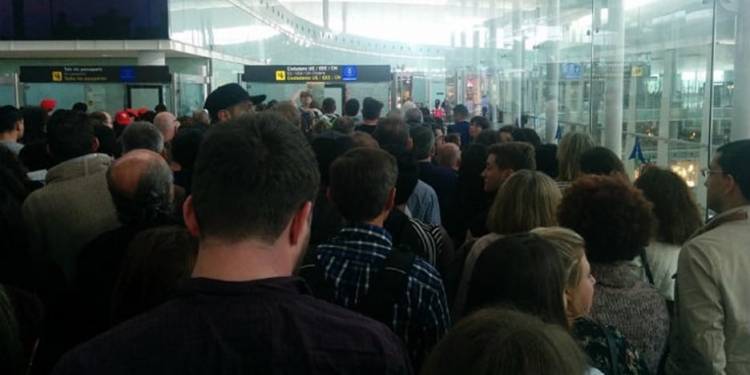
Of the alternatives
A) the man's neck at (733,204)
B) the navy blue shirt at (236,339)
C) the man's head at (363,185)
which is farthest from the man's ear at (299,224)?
the man's neck at (733,204)

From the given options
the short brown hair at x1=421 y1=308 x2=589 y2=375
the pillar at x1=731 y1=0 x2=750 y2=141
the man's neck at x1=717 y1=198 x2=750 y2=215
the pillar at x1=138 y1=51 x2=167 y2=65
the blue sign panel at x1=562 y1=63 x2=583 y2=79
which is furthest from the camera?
the pillar at x1=138 y1=51 x2=167 y2=65

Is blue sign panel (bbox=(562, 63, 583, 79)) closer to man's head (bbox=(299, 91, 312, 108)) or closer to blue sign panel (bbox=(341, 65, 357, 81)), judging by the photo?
man's head (bbox=(299, 91, 312, 108))

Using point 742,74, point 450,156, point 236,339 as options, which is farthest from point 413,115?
point 236,339

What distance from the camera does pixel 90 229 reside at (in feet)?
13.1

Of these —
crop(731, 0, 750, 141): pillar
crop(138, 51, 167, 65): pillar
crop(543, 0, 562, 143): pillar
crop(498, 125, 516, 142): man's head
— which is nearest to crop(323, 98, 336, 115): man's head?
crop(543, 0, 562, 143): pillar

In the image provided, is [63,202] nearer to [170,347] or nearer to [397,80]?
[170,347]

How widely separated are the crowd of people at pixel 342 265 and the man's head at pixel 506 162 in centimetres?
1

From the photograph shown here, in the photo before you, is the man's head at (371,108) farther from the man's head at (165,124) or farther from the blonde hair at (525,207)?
the blonde hair at (525,207)

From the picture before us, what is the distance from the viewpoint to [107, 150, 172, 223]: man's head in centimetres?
343

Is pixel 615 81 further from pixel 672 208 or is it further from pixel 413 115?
pixel 672 208

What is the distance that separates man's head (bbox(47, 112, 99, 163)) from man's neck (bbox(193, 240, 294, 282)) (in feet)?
13.2

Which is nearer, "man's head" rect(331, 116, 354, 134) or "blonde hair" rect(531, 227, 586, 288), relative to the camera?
"blonde hair" rect(531, 227, 586, 288)

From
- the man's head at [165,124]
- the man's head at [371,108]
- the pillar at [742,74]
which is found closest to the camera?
the pillar at [742,74]

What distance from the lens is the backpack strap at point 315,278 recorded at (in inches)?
111
